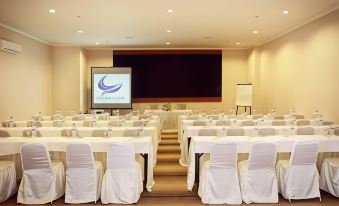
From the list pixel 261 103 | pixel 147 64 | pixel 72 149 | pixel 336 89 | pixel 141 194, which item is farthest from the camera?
pixel 147 64

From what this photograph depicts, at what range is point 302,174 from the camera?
528 cm

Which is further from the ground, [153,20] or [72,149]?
[153,20]

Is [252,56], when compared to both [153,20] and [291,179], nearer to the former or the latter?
[153,20]

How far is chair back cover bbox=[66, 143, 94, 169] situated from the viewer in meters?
5.06

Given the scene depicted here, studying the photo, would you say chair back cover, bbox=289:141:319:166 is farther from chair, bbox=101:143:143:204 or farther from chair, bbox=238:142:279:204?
chair, bbox=101:143:143:204

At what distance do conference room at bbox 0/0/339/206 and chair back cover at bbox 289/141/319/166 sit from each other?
0.02 meters

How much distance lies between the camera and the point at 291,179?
17.3 feet

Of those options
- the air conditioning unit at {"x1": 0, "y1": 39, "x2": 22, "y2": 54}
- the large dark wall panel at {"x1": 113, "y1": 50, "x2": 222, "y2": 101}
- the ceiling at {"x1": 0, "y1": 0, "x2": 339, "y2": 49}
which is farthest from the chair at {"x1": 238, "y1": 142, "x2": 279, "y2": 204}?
the large dark wall panel at {"x1": 113, "y1": 50, "x2": 222, "y2": 101}

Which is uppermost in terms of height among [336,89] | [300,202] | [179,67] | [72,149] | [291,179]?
[179,67]

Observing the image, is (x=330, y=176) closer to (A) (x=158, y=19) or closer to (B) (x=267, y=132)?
(B) (x=267, y=132)

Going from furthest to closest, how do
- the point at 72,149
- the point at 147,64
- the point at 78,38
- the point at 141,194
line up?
the point at 147,64 < the point at 78,38 < the point at 141,194 < the point at 72,149

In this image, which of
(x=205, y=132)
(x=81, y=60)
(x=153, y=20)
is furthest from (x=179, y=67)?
(x=205, y=132)

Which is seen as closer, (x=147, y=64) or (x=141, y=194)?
(x=141, y=194)

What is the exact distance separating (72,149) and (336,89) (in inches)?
269
